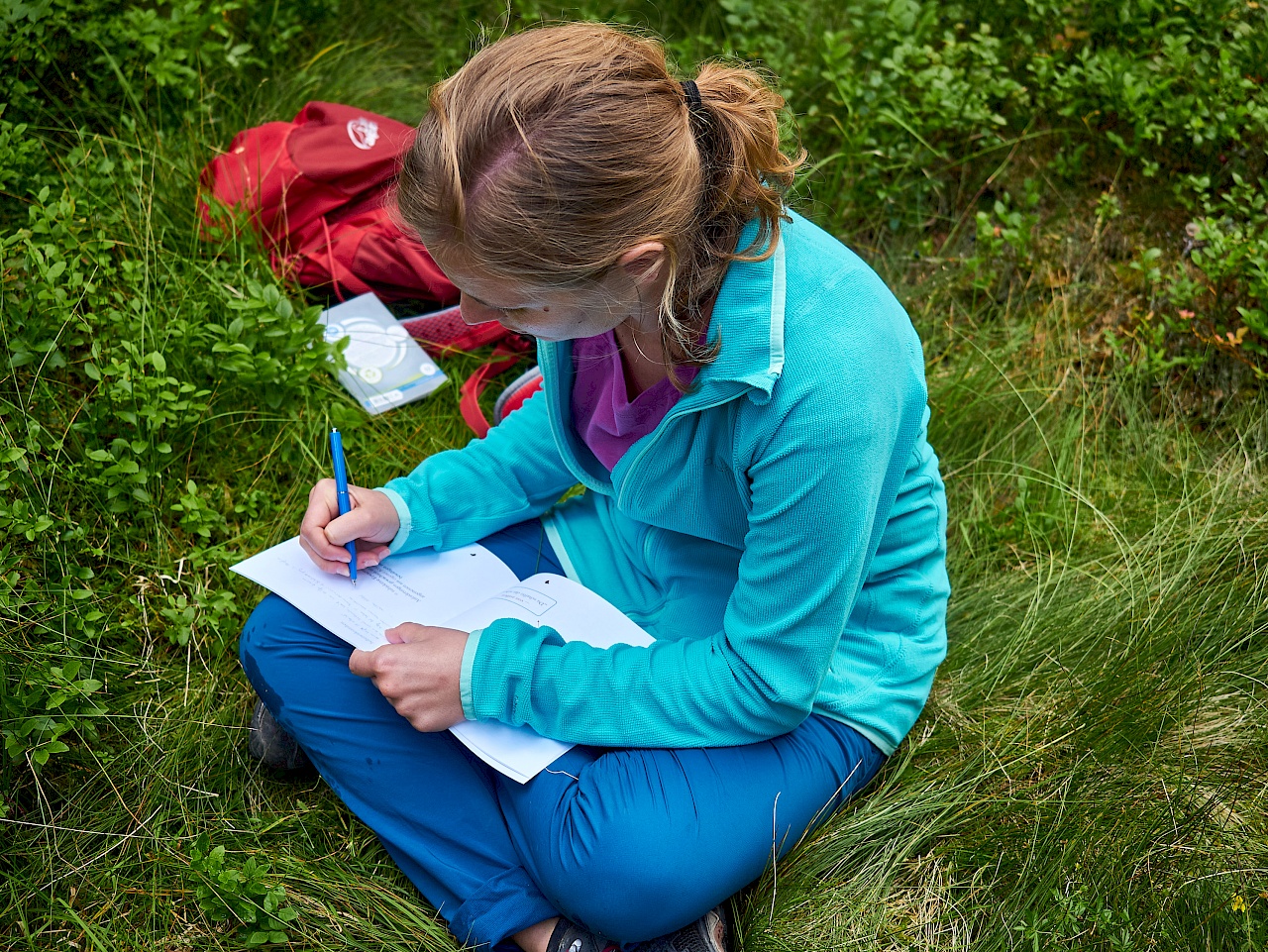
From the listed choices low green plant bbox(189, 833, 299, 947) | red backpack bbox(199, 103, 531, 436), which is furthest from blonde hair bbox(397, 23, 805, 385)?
red backpack bbox(199, 103, 531, 436)

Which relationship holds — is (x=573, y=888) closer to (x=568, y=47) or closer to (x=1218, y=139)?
(x=568, y=47)

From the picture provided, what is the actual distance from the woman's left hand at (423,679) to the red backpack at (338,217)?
1130 mm

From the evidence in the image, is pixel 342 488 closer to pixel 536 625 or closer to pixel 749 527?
pixel 536 625

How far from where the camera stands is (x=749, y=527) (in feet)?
5.20

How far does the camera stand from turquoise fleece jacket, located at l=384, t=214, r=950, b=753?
1.40 metres

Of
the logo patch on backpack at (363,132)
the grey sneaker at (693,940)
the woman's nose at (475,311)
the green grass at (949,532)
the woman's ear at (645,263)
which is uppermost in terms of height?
the woman's ear at (645,263)

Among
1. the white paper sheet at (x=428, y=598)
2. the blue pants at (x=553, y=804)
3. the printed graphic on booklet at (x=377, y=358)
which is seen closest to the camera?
the blue pants at (x=553, y=804)

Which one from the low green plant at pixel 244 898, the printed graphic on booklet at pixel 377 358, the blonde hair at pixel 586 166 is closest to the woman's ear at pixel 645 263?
the blonde hair at pixel 586 166

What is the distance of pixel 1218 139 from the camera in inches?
115

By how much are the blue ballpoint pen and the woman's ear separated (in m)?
0.69

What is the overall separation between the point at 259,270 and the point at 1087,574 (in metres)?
2.10

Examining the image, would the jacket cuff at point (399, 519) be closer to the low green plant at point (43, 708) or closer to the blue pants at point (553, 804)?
the blue pants at point (553, 804)

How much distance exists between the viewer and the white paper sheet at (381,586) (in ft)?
5.87

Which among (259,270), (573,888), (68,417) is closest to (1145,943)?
(573,888)
